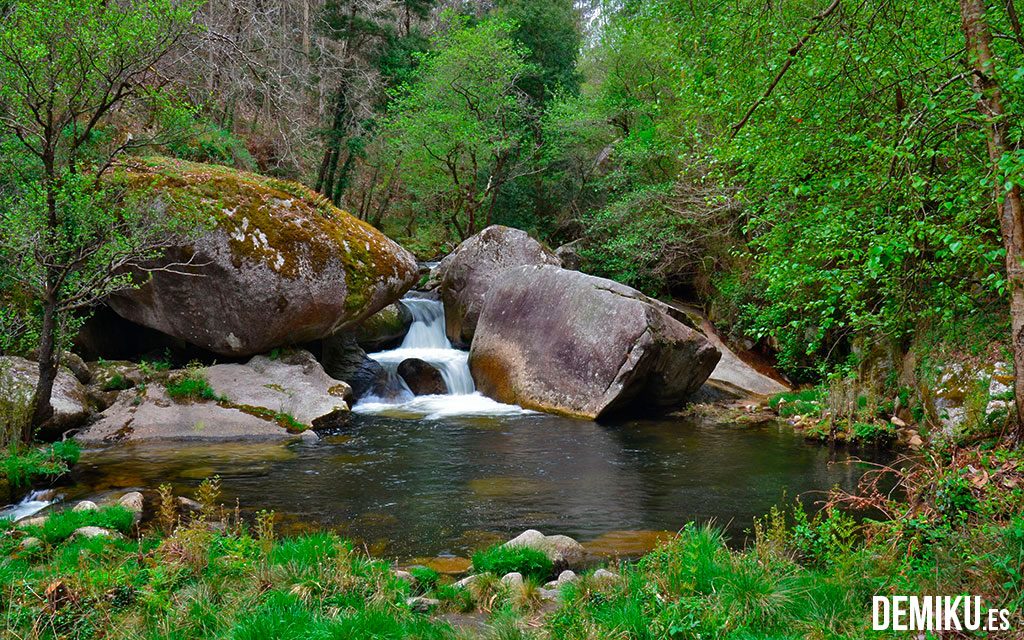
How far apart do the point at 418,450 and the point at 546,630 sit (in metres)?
7.36

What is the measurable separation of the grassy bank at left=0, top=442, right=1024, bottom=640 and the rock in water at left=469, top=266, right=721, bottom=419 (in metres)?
8.42

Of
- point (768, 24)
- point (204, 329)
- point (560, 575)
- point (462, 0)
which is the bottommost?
point (560, 575)

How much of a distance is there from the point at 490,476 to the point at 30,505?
221 inches

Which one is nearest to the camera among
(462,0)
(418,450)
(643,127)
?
(418,450)

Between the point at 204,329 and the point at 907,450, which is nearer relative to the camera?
the point at 907,450

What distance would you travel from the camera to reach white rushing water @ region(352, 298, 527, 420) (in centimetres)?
1480

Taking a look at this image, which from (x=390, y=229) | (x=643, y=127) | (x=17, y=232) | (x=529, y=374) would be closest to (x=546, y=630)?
(x=17, y=232)

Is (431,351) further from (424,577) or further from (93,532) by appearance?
(424,577)

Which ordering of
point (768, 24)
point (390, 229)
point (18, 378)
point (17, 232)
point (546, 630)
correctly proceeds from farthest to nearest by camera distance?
point (390, 229) < point (18, 378) < point (17, 232) < point (768, 24) < point (546, 630)

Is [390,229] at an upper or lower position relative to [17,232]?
upper

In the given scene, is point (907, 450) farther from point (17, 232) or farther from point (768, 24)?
point (17, 232)

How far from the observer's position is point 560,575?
5805 mm

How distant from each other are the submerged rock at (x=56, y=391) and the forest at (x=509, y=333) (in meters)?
0.08

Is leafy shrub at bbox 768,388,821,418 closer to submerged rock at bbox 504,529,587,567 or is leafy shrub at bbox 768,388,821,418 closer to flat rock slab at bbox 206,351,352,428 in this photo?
submerged rock at bbox 504,529,587,567
